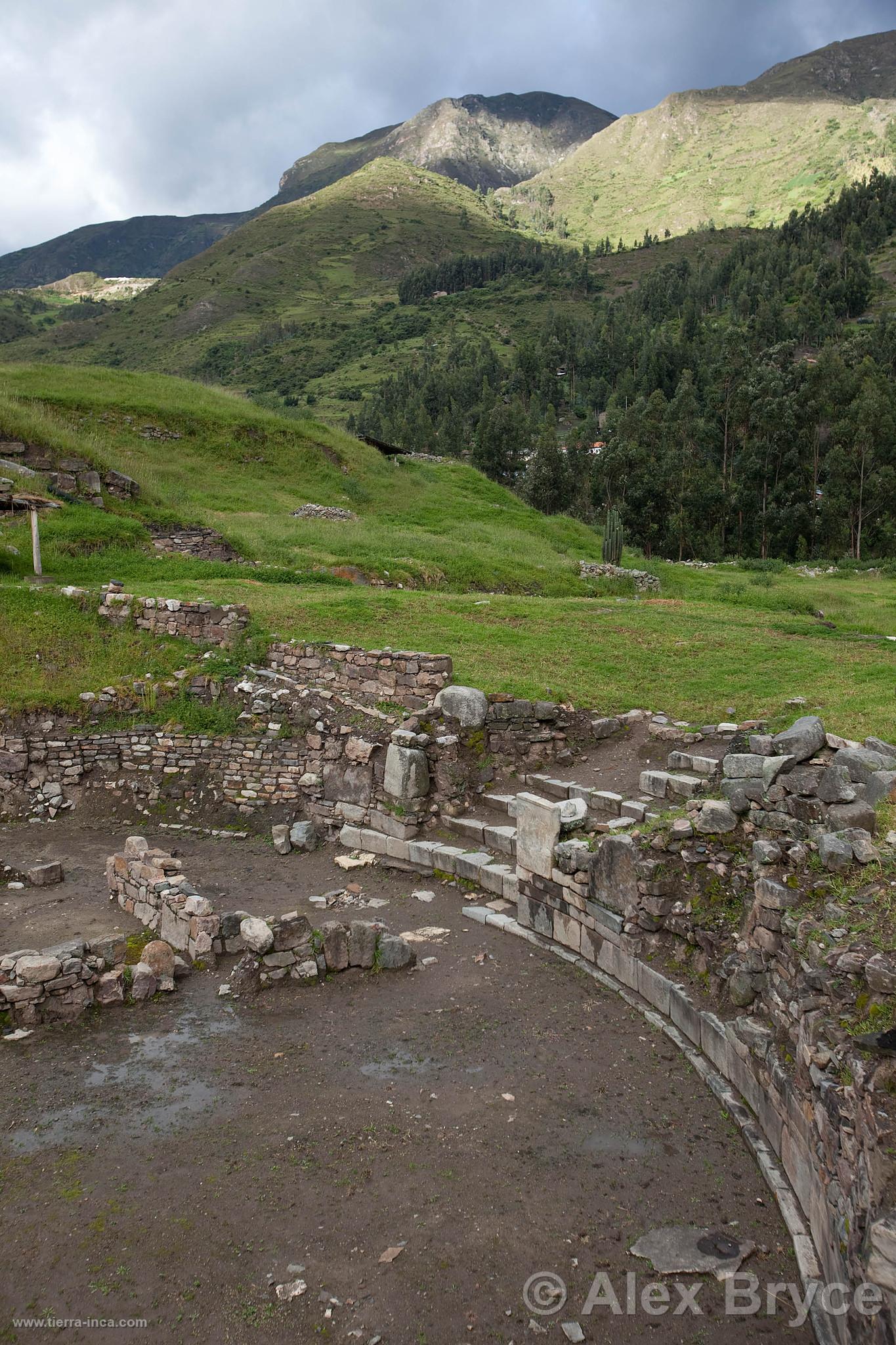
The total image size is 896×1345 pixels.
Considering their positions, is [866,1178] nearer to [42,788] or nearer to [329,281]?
[42,788]

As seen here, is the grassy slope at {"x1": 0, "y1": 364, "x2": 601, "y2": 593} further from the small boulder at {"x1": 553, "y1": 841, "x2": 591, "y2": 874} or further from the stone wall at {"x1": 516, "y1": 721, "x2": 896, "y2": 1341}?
the stone wall at {"x1": 516, "y1": 721, "x2": 896, "y2": 1341}

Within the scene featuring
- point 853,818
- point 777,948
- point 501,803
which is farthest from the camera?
point 501,803

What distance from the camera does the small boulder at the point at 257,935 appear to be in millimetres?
8375

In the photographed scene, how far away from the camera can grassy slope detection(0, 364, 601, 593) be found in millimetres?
23922

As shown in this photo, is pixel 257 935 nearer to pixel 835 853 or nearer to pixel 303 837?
pixel 303 837

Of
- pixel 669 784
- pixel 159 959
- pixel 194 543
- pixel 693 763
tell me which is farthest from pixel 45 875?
pixel 194 543

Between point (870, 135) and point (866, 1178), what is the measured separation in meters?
244

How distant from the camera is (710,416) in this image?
2165 inches

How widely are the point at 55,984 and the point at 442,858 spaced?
5083 millimetres

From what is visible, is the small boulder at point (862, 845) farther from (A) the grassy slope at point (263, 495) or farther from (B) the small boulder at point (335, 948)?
(A) the grassy slope at point (263, 495)

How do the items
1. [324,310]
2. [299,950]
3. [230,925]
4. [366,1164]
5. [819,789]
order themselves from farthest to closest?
1. [324,310]
2. [230,925]
3. [299,950]
4. [819,789]
5. [366,1164]

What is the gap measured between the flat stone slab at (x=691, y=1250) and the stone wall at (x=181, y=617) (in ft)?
42.8

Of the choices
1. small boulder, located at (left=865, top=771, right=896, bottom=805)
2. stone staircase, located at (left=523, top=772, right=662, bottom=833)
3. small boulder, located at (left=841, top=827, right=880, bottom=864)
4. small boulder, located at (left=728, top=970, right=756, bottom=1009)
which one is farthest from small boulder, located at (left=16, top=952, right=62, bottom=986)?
small boulder, located at (left=865, top=771, right=896, bottom=805)

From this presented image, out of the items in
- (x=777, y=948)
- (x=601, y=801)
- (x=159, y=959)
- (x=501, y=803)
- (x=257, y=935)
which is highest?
(x=777, y=948)
